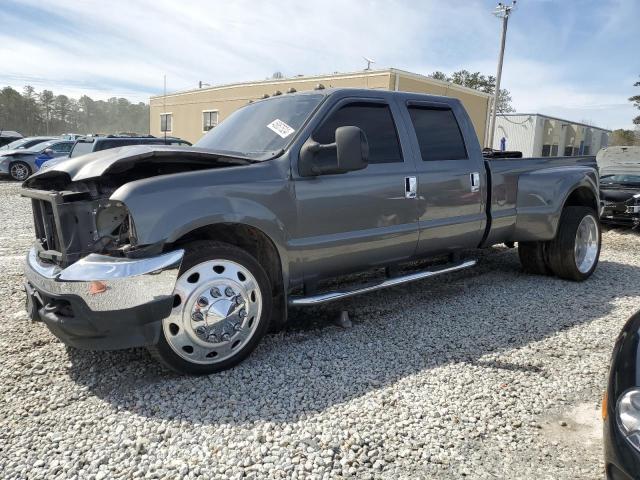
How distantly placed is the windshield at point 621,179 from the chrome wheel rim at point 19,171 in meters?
18.2

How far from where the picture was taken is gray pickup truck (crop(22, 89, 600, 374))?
9.37 ft

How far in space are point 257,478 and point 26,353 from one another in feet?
7.10

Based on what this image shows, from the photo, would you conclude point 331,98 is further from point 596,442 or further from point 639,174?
point 639,174

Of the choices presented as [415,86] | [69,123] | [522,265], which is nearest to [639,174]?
[522,265]

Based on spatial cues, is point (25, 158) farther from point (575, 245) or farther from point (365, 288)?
point (575, 245)

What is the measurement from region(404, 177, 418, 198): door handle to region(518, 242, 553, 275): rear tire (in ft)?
7.32

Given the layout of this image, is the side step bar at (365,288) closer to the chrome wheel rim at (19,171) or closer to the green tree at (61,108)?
the chrome wheel rim at (19,171)

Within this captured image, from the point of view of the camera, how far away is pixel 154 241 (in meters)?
2.88

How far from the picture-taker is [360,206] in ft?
12.5

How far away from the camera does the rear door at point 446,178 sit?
14.1ft

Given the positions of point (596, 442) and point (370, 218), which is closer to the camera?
point (596, 442)

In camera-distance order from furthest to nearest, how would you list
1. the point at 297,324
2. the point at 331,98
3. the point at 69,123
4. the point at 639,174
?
the point at 69,123
the point at 639,174
the point at 297,324
the point at 331,98

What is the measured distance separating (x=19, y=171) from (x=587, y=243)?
61.3ft

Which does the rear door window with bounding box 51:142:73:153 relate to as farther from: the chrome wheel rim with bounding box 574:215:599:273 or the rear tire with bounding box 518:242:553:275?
the chrome wheel rim with bounding box 574:215:599:273
